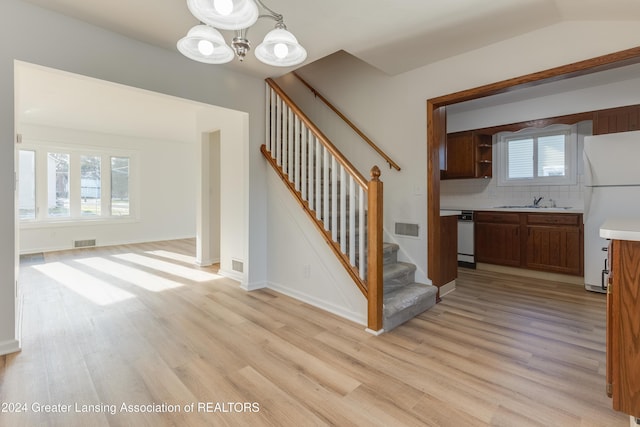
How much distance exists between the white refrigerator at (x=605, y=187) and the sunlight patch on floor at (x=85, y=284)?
517cm

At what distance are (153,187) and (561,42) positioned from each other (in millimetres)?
7992

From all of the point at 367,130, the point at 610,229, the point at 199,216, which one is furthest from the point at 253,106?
the point at 610,229

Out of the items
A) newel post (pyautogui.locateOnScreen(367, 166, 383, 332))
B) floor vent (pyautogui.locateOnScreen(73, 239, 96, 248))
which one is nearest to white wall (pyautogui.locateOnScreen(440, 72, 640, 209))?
newel post (pyautogui.locateOnScreen(367, 166, 383, 332))

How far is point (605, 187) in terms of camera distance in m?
3.28

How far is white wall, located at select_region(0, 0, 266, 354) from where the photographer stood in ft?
6.83

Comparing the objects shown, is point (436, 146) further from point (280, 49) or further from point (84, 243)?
point (84, 243)

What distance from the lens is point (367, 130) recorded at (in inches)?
149

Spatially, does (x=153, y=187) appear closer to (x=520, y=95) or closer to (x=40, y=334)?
(x=40, y=334)

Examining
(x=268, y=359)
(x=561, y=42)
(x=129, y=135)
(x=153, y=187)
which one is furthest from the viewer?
(x=153, y=187)

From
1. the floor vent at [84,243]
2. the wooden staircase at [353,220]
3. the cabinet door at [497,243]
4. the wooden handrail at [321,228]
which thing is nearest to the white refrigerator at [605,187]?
the cabinet door at [497,243]

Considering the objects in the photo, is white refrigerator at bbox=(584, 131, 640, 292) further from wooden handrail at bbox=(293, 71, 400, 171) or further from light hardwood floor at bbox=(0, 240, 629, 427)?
wooden handrail at bbox=(293, 71, 400, 171)

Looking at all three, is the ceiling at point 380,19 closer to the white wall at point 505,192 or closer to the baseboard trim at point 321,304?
the baseboard trim at point 321,304

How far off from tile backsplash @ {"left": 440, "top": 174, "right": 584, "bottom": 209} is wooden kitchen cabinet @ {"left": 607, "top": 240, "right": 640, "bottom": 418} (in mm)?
3709

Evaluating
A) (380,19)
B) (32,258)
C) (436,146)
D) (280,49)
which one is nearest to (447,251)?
(436,146)
